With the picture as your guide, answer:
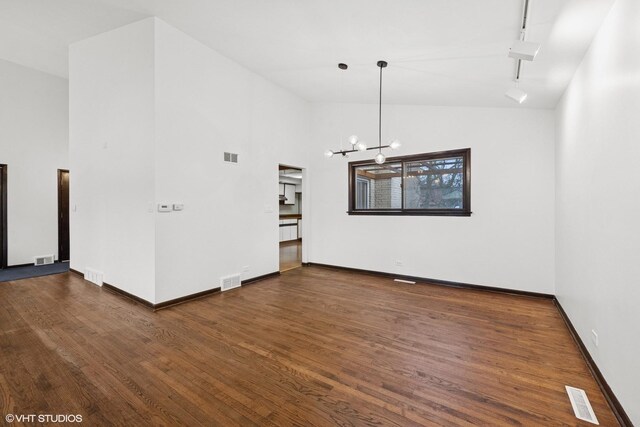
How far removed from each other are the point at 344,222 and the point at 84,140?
4.97 metres

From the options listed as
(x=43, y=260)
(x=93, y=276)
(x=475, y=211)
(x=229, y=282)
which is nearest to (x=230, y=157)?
(x=229, y=282)

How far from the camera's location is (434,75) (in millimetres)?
3480

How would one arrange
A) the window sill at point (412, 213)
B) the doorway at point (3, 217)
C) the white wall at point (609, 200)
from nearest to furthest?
1. the white wall at point (609, 200)
2. the window sill at point (412, 213)
3. the doorway at point (3, 217)

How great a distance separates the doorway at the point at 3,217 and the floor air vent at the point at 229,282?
16.2 ft

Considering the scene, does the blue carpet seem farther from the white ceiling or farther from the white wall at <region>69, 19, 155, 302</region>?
the white ceiling

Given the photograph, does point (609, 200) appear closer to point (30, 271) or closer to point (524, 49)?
point (524, 49)

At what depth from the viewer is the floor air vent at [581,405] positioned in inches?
68.0

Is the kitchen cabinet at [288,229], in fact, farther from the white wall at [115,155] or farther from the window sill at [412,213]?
the white wall at [115,155]

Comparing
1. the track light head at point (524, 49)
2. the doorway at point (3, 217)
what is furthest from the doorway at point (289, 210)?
the track light head at point (524, 49)

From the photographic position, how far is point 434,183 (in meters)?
4.86

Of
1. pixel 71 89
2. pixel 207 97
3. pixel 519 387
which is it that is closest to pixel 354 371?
pixel 519 387

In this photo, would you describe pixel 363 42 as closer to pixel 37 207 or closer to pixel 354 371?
pixel 354 371

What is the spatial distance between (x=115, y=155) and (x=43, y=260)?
4.01 metres

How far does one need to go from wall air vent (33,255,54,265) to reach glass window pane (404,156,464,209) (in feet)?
25.4
